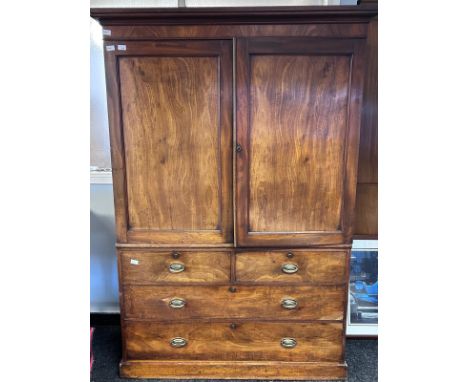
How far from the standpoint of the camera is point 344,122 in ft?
4.69

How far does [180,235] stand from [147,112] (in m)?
0.58

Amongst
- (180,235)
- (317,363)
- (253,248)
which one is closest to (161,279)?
(180,235)

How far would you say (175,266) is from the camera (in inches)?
61.6

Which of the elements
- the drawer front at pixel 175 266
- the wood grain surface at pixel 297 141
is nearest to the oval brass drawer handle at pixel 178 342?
the drawer front at pixel 175 266

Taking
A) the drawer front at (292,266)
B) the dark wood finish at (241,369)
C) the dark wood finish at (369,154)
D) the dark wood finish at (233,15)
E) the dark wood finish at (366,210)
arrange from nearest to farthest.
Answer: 1. the dark wood finish at (233,15)
2. the drawer front at (292,266)
3. the dark wood finish at (241,369)
4. the dark wood finish at (369,154)
5. the dark wood finish at (366,210)

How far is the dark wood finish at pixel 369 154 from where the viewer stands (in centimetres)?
177

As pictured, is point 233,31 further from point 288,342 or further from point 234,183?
point 288,342

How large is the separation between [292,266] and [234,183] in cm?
49

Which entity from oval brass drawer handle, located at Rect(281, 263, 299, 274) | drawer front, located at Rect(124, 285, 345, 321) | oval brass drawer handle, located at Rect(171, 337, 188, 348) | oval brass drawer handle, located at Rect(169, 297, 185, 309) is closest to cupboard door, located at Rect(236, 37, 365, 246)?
oval brass drawer handle, located at Rect(281, 263, 299, 274)

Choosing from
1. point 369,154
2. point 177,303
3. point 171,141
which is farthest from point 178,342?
point 369,154

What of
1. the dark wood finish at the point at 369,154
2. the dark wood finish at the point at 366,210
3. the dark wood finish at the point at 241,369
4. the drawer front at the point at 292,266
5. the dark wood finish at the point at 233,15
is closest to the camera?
the dark wood finish at the point at 233,15

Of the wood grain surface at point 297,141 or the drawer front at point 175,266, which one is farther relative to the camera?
the drawer front at point 175,266

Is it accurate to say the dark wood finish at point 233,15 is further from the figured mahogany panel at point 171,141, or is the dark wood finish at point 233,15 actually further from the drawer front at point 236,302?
the drawer front at point 236,302

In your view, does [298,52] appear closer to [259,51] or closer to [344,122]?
[259,51]
